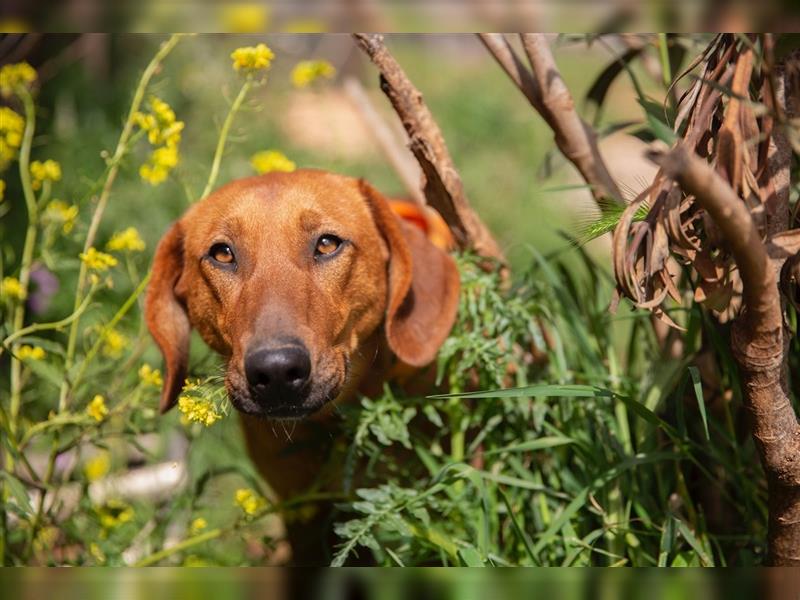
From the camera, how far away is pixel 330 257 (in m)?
2.57

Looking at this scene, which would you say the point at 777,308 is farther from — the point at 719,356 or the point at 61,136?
the point at 61,136

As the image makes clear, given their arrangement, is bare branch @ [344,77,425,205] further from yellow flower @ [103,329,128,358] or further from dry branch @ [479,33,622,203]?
yellow flower @ [103,329,128,358]

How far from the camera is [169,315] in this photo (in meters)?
2.81

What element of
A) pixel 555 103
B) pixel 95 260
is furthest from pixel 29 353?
pixel 555 103

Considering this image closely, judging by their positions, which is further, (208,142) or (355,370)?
(208,142)

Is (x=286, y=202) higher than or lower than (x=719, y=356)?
higher

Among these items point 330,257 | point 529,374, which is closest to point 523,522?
point 529,374

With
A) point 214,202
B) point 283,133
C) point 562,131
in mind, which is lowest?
point 214,202

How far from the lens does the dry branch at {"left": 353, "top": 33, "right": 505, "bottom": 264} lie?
256 cm

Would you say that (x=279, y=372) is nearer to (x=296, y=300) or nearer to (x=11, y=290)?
(x=296, y=300)

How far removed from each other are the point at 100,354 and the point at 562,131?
1.85 m

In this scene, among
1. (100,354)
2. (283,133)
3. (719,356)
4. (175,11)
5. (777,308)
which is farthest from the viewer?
(283,133)

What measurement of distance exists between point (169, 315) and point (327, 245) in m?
0.58

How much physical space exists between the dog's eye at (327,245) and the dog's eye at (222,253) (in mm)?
242
